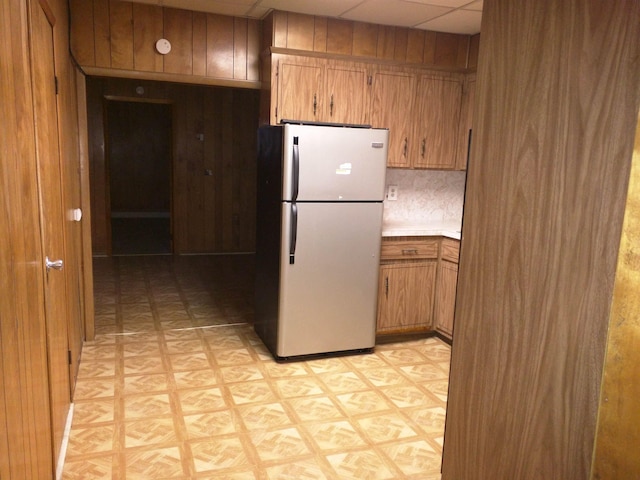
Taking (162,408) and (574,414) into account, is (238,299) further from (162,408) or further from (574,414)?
(574,414)

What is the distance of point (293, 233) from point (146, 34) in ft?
5.76

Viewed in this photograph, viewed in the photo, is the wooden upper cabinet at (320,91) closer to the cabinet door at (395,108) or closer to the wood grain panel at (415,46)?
the cabinet door at (395,108)

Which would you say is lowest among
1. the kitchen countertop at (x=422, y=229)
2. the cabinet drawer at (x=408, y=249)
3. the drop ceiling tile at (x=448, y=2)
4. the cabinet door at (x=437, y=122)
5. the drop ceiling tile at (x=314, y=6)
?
the cabinet drawer at (x=408, y=249)

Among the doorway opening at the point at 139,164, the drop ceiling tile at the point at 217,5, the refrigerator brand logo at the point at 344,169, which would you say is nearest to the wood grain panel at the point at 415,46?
the refrigerator brand logo at the point at 344,169

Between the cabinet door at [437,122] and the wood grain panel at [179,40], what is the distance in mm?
1747

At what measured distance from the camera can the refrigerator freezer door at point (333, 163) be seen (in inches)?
128

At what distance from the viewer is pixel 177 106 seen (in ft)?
22.0

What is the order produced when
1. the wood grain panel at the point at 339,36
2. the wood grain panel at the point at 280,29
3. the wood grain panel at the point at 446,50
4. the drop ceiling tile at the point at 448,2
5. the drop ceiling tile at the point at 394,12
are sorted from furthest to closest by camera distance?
the wood grain panel at the point at 446,50
the wood grain panel at the point at 339,36
the wood grain panel at the point at 280,29
the drop ceiling tile at the point at 394,12
the drop ceiling tile at the point at 448,2

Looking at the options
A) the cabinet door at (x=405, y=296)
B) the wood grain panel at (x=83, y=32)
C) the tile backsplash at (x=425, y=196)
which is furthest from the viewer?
the tile backsplash at (x=425, y=196)

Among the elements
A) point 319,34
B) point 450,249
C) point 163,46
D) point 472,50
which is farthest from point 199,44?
point 450,249

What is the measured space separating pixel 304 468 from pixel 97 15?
3140 millimetres

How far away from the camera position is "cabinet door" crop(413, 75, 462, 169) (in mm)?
3980

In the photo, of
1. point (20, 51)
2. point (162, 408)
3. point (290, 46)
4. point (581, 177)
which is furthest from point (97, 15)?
point (581, 177)

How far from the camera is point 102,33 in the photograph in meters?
3.47
